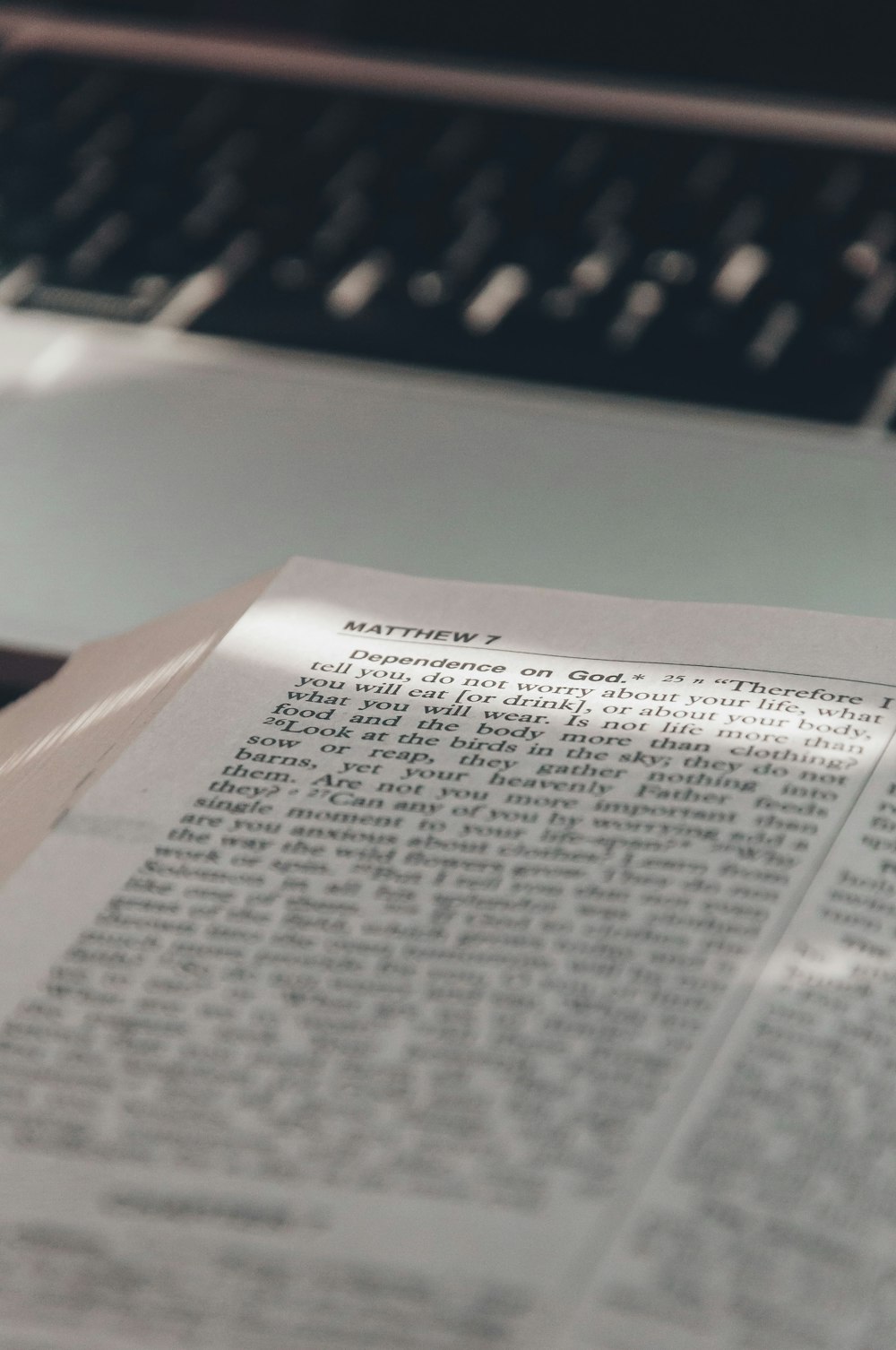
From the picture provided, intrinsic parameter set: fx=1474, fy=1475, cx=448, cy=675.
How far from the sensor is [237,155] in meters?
0.74

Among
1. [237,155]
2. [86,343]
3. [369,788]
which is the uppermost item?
[237,155]

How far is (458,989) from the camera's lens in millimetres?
294

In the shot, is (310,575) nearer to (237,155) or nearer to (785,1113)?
(785,1113)

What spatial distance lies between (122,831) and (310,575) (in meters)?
0.11

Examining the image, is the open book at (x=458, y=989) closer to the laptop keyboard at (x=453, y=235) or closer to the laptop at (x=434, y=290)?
the laptop at (x=434, y=290)

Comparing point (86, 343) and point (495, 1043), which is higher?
point (86, 343)

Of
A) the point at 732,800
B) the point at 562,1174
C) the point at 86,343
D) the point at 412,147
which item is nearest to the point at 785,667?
the point at 732,800

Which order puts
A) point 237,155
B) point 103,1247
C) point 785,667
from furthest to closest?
point 237,155 → point 785,667 → point 103,1247

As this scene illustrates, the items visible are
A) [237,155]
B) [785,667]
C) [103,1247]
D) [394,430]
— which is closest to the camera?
[103,1247]

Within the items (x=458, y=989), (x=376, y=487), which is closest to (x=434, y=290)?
(x=376, y=487)

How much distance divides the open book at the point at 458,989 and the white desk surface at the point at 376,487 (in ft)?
0.17

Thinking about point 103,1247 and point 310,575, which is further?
point 310,575

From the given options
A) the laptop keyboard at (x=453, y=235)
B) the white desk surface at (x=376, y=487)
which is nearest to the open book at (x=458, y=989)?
the white desk surface at (x=376, y=487)

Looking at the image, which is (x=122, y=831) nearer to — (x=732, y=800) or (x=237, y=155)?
(x=732, y=800)
